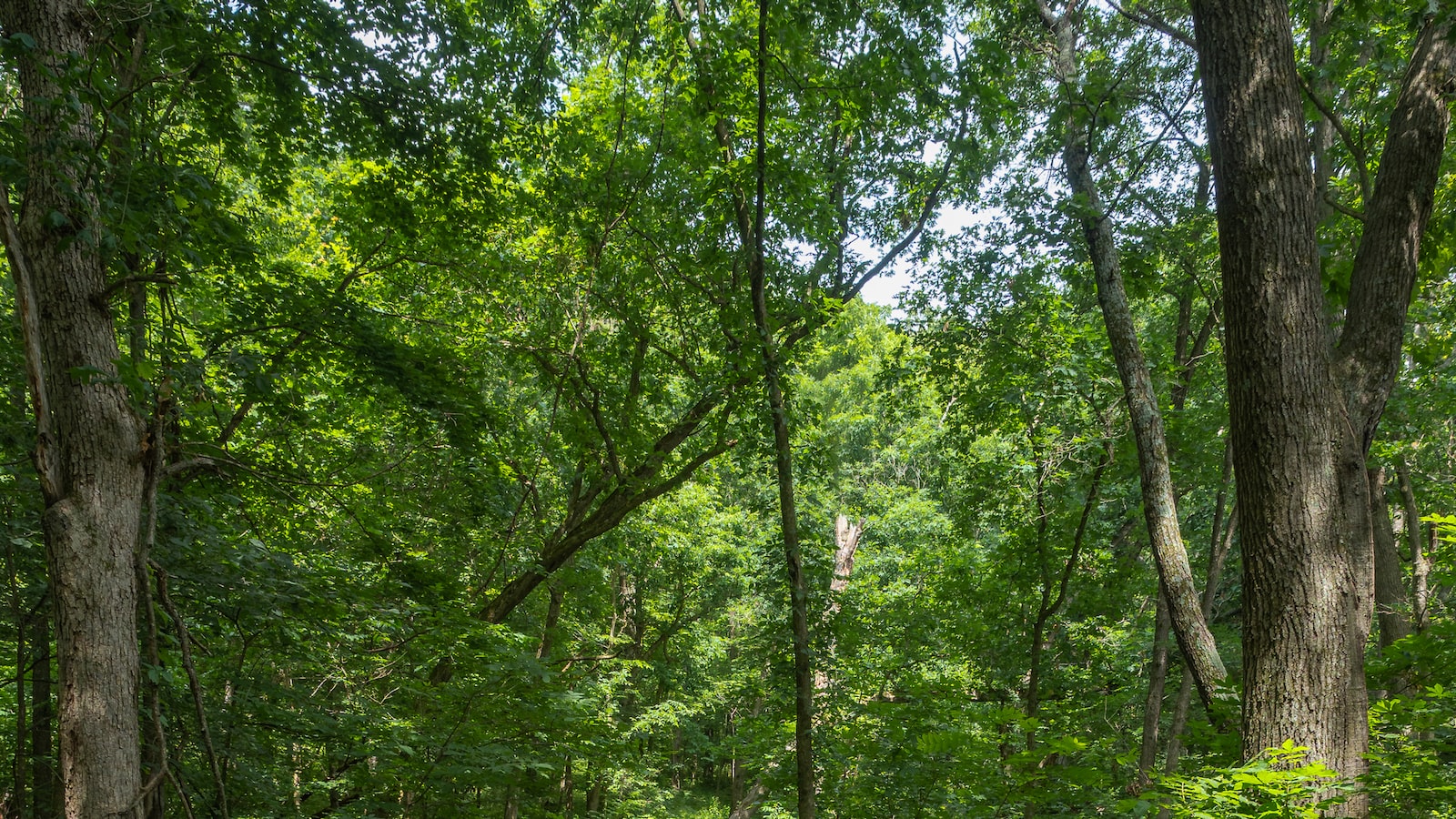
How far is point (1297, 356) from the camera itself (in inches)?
109

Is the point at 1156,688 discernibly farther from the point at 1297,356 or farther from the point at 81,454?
the point at 81,454

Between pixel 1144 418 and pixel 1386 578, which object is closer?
pixel 1144 418

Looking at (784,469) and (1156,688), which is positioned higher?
(784,469)

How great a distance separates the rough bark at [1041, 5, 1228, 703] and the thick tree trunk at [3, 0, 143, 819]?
5.02 meters

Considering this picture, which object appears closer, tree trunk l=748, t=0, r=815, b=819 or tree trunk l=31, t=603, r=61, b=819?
tree trunk l=31, t=603, r=61, b=819

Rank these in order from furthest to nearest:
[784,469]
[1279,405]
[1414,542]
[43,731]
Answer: [1414,542], [784,469], [43,731], [1279,405]

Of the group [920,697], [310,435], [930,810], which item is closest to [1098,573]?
[920,697]

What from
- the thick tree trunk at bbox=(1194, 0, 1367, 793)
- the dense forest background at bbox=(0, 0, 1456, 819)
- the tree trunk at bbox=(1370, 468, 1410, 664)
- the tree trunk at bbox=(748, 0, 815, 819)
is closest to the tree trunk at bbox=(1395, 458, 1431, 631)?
the dense forest background at bbox=(0, 0, 1456, 819)

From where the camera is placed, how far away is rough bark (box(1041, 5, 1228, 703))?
168 inches

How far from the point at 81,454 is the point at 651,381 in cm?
456

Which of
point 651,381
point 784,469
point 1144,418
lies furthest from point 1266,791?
point 651,381

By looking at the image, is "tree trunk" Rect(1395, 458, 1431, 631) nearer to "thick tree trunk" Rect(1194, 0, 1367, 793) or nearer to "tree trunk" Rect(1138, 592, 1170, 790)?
"tree trunk" Rect(1138, 592, 1170, 790)

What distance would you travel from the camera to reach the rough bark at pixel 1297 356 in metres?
2.66

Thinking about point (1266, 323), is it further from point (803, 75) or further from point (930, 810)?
point (930, 810)
